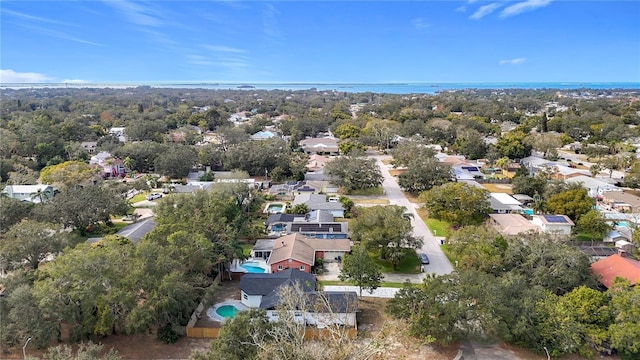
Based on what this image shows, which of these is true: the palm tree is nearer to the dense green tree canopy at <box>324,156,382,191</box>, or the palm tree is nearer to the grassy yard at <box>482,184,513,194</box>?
the dense green tree canopy at <box>324,156,382,191</box>

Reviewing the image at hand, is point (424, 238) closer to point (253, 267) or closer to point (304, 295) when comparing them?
point (253, 267)

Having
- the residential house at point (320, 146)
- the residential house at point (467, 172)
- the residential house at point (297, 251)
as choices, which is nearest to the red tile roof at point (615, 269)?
the residential house at point (297, 251)

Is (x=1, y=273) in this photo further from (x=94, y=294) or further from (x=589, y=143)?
(x=589, y=143)

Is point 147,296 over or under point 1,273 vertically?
over

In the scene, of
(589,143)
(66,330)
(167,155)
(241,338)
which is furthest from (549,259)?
(589,143)

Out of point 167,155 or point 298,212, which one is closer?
point 298,212

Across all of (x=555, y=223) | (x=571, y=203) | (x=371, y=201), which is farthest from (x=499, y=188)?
(x=555, y=223)

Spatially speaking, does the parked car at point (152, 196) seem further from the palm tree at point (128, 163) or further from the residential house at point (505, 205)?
the residential house at point (505, 205)

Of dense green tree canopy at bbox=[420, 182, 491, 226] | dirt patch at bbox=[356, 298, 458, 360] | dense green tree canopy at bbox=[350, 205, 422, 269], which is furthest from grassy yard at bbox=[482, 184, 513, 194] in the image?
dirt patch at bbox=[356, 298, 458, 360]
